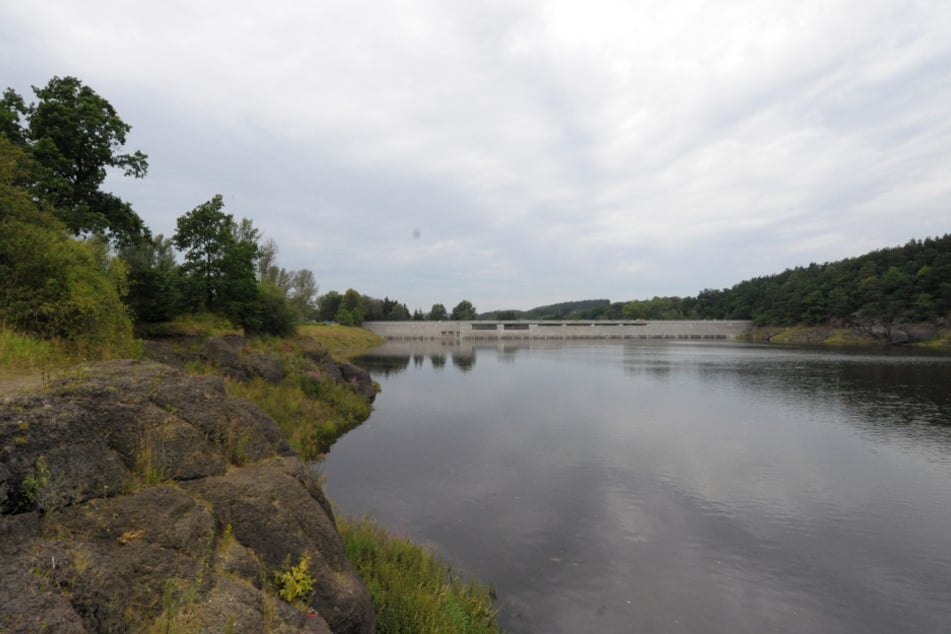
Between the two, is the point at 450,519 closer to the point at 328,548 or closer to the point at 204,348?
the point at 328,548

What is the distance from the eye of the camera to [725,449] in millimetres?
22656

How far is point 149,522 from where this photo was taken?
541cm

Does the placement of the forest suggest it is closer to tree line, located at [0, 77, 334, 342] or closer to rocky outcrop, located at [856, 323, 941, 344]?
tree line, located at [0, 77, 334, 342]

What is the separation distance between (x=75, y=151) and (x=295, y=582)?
1172 inches

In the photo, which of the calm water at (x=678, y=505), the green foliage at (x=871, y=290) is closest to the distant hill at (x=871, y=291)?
the green foliage at (x=871, y=290)

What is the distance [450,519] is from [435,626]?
21.2ft

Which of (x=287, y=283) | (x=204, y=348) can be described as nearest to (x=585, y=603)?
(x=204, y=348)

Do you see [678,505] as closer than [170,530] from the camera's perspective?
No

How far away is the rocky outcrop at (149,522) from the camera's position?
4.34 metres

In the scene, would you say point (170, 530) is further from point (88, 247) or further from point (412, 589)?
point (88, 247)

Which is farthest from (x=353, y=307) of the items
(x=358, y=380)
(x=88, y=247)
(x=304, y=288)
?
(x=88, y=247)

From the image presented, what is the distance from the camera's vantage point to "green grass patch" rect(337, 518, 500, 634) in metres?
8.27

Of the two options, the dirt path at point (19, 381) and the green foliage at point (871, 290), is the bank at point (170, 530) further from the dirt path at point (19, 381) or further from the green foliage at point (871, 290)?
the green foliage at point (871, 290)

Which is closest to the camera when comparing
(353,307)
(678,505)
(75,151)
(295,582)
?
(295,582)
